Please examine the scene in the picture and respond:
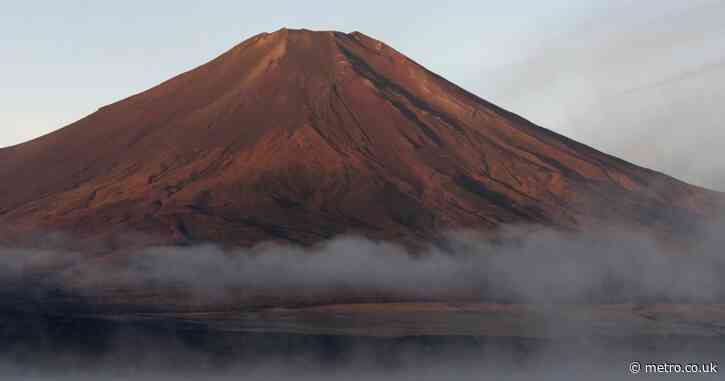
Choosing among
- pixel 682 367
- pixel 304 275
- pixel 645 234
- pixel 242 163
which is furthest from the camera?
pixel 645 234

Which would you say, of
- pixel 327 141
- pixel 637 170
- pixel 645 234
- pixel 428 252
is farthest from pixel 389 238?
pixel 637 170

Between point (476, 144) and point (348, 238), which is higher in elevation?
point (476, 144)

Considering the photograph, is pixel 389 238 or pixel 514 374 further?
pixel 389 238

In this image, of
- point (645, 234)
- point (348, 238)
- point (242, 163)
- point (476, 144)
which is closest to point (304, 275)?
point (348, 238)

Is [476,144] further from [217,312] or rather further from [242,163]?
[217,312]

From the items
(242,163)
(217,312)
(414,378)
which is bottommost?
(414,378)

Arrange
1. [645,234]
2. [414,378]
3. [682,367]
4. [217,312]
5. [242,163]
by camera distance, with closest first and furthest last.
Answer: [414,378], [682,367], [217,312], [242,163], [645,234]
